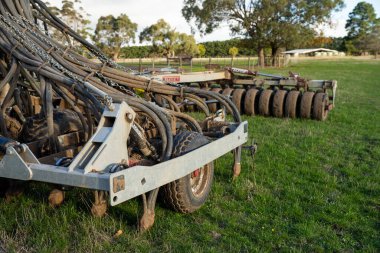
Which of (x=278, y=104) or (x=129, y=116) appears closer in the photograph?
(x=129, y=116)

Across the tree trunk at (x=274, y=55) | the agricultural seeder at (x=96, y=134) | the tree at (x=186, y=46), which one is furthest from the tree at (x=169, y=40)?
the agricultural seeder at (x=96, y=134)

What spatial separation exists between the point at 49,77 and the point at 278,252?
2286 mm

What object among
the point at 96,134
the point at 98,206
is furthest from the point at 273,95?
the point at 96,134

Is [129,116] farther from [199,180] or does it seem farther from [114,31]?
[114,31]

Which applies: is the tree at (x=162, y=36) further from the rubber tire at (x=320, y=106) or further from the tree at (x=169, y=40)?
the rubber tire at (x=320, y=106)

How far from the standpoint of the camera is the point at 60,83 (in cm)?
356

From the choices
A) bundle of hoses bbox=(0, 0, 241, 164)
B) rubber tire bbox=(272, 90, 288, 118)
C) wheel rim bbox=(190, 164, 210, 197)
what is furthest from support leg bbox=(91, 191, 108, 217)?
rubber tire bbox=(272, 90, 288, 118)

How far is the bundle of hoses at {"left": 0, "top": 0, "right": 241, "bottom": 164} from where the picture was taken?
354 centimetres

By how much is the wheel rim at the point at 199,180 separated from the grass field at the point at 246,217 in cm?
18

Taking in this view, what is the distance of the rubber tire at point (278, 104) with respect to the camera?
9562 millimetres

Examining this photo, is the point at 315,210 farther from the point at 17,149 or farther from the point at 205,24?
the point at 205,24

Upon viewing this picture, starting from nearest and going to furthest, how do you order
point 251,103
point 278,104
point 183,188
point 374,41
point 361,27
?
1. point 183,188
2. point 278,104
3. point 251,103
4. point 374,41
5. point 361,27

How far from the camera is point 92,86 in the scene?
3434 millimetres

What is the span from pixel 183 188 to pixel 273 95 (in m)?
6.51
